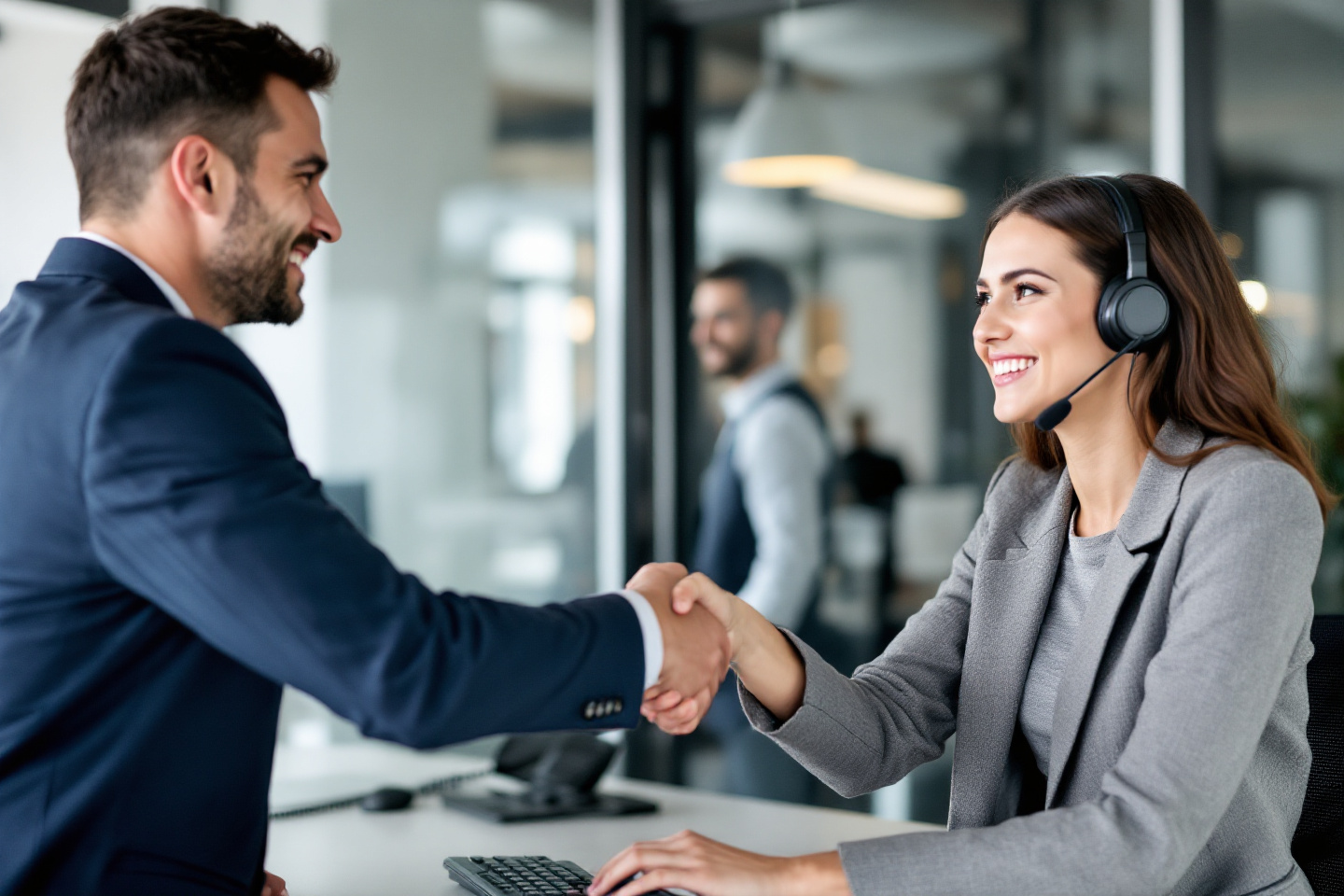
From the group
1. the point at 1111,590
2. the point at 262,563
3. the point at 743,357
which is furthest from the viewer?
the point at 743,357

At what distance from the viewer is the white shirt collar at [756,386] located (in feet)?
11.4

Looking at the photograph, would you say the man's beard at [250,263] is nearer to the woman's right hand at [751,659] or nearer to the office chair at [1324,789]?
the woman's right hand at [751,659]

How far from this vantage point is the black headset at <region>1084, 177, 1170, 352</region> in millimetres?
1466

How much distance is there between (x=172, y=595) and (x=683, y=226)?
292 cm

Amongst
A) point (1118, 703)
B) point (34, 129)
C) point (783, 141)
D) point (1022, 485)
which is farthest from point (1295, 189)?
point (34, 129)

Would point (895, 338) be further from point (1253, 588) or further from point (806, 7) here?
point (1253, 588)

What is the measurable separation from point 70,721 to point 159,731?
0.08 meters

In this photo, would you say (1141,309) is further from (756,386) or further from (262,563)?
(756,386)

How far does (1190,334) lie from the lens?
1.51m

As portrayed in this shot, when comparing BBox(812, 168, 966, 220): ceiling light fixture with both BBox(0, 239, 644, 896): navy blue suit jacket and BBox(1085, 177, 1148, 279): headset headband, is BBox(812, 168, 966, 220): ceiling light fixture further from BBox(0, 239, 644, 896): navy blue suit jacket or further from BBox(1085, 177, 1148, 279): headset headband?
BBox(0, 239, 644, 896): navy blue suit jacket

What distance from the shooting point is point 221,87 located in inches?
50.7

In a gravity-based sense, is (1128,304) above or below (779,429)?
above

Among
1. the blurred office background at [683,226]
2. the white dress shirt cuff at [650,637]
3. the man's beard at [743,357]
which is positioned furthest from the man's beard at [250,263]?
the man's beard at [743,357]

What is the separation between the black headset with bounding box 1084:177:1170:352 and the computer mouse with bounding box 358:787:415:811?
1185mm
